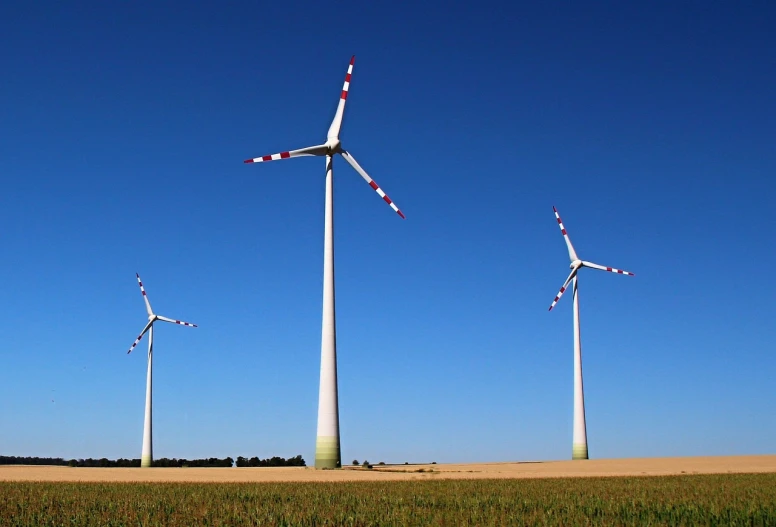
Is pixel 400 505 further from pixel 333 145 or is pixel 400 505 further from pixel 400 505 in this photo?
pixel 333 145

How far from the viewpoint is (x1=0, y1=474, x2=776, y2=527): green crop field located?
24984mm

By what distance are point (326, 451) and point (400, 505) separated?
3243cm

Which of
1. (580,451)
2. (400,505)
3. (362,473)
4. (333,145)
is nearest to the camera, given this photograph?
(400,505)

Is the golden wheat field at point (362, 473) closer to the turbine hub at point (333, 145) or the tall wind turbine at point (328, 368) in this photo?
the tall wind turbine at point (328, 368)

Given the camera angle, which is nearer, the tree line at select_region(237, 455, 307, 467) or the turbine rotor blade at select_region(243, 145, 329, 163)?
the turbine rotor blade at select_region(243, 145, 329, 163)

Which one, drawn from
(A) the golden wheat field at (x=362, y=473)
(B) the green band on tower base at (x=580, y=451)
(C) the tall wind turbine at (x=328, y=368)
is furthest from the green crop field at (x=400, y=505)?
(B) the green band on tower base at (x=580, y=451)

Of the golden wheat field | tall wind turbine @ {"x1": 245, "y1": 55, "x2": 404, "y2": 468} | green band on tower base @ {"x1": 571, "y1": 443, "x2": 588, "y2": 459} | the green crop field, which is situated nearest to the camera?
the green crop field

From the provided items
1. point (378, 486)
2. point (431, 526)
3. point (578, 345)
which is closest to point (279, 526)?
point (431, 526)

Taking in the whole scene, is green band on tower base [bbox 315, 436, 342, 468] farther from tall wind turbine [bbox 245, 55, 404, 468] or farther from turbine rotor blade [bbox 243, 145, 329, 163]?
turbine rotor blade [bbox 243, 145, 329, 163]

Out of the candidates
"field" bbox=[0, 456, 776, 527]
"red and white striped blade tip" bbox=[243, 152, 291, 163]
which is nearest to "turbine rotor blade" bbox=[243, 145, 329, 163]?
"red and white striped blade tip" bbox=[243, 152, 291, 163]

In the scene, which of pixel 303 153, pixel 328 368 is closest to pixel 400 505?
pixel 328 368

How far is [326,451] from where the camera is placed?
2466 inches

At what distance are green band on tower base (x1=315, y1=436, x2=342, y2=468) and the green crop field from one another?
816 inches

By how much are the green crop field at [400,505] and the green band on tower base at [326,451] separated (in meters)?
20.7
